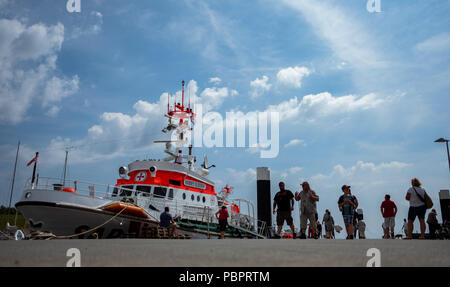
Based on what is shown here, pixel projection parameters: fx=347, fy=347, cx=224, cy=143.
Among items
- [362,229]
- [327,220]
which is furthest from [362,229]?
[327,220]

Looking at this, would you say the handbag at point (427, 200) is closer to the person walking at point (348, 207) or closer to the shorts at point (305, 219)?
the person walking at point (348, 207)

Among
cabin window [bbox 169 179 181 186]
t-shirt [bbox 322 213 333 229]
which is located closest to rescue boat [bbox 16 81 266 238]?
cabin window [bbox 169 179 181 186]

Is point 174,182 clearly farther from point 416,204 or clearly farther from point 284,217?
point 416,204

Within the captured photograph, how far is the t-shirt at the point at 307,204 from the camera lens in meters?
9.59

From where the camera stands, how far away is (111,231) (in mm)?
12727

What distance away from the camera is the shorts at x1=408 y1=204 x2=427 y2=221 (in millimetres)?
8633

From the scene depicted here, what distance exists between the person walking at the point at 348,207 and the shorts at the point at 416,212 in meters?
1.37

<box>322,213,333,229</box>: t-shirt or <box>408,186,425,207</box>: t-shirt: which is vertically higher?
<box>408,186,425,207</box>: t-shirt

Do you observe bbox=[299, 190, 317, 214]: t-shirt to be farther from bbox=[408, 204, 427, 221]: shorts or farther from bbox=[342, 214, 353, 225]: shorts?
bbox=[408, 204, 427, 221]: shorts

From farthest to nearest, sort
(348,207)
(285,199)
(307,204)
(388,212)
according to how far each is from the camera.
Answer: (388,212)
(285,199)
(307,204)
(348,207)

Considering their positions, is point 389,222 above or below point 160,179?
below

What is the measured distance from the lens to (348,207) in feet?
31.1

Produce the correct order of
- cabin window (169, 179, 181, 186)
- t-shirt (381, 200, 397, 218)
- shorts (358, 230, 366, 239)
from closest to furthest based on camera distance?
1. t-shirt (381, 200, 397, 218)
2. shorts (358, 230, 366, 239)
3. cabin window (169, 179, 181, 186)

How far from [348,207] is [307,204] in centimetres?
110
